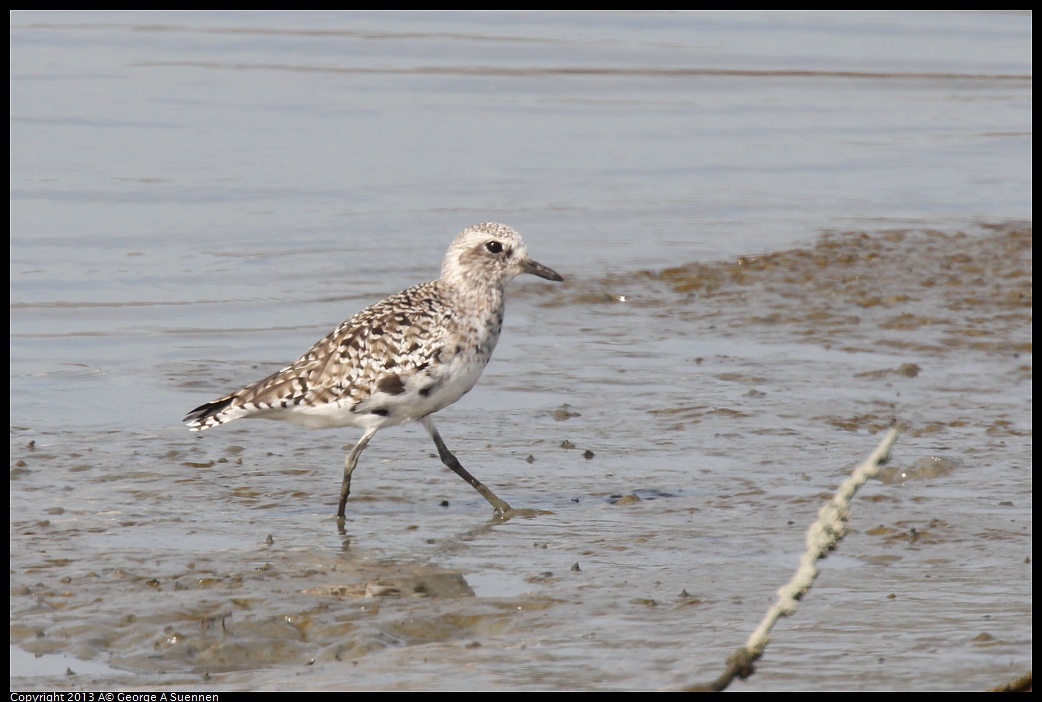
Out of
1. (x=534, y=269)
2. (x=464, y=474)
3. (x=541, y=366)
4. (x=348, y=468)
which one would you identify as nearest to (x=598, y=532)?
(x=464, y=474)

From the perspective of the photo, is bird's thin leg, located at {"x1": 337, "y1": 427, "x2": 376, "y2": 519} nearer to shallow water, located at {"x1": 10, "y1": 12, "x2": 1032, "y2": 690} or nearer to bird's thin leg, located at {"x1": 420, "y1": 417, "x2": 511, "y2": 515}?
shallow water, located at {"x1": 10, "y1": 12, "x2": 1032, "y2": 690}

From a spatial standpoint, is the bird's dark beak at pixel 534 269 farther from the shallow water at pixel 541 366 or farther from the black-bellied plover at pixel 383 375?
the shallow water at pixel 541 366

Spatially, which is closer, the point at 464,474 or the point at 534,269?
the point at 464,474

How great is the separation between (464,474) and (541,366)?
2.88 m

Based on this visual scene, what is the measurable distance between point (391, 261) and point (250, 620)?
27.2ft

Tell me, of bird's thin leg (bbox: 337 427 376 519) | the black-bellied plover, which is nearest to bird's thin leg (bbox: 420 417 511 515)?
the black-bellied plover

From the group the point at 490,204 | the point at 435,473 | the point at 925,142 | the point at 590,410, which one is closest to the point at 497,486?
the point at 435,473

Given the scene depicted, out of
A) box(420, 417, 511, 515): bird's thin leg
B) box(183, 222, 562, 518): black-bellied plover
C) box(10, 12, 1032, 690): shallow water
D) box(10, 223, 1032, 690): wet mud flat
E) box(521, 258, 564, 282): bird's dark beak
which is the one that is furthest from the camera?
box(521, 258, 564, 282): bird's dark beak

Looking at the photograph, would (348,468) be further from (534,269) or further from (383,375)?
(534,269)

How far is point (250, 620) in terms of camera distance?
638cm

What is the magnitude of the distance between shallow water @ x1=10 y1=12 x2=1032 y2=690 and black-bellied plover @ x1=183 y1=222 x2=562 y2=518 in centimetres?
48

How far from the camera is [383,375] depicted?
802cm

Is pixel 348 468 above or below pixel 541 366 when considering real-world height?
above

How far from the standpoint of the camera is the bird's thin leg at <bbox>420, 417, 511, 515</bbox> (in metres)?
8.18
